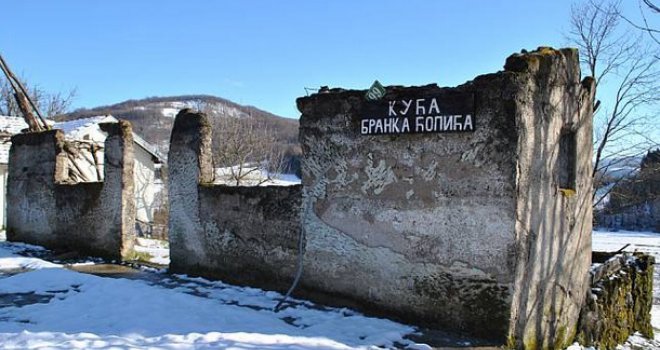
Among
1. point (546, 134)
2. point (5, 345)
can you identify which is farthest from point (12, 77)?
point (546, 134)

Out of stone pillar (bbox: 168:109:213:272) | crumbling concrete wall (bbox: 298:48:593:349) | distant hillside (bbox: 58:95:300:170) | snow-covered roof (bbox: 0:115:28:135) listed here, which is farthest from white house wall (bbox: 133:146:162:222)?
crumbling concrete wall (bbox: 298:48:593:349)

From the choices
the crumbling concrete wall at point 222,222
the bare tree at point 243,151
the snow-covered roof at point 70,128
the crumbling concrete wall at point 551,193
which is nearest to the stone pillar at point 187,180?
the crumbling concrete wall at point 222,222

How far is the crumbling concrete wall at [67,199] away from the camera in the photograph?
374 inches

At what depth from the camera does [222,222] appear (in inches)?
294

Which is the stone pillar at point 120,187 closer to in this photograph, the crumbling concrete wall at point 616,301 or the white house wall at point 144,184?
the crumbling concrete wall at point 616,301

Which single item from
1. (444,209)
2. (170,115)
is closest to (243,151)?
(444,209)

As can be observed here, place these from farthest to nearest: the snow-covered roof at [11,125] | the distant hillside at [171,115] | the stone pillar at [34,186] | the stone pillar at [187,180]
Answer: the distant hillside at [171,115] < the snow-covered roof at [11,125] < the stone pillar at [34,186] < the stone pillar at [187,180]

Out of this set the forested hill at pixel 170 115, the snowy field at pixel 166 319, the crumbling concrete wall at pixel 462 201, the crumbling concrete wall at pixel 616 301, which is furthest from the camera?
the forested hill at pixel 170 115

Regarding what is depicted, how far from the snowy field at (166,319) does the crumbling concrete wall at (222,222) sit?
11.3 inches

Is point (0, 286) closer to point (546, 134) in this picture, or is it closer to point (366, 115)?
point (366, 115)

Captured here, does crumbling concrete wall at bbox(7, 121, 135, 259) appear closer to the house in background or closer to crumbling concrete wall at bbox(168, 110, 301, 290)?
the house in background

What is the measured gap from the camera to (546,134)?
538 cm

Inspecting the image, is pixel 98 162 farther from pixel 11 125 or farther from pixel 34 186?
pixel 11 125

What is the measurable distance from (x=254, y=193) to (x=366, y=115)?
6.63ft
